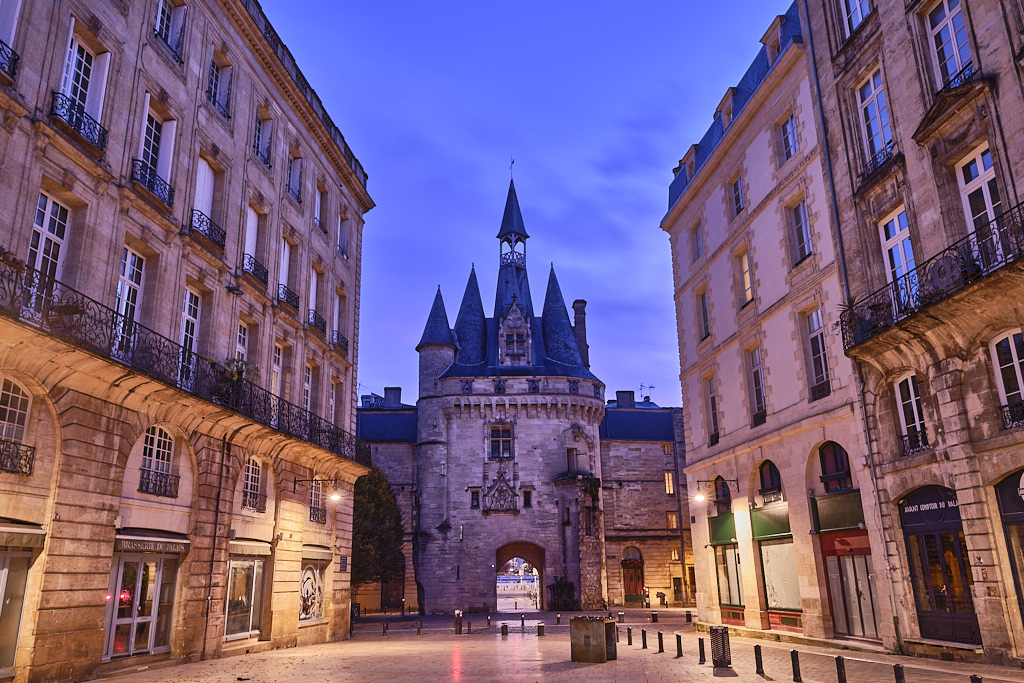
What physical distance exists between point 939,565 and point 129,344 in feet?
49.1

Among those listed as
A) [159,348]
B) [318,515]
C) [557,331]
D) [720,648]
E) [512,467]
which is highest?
[557,331]

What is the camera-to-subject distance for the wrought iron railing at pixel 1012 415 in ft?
36.1

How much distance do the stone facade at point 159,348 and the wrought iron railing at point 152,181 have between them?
0.15ft

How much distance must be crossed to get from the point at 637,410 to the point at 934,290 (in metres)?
40.2

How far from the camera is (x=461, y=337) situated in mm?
47344

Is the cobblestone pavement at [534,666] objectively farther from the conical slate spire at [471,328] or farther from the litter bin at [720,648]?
the conical slate spire at [471,328]

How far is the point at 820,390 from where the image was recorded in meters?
16.7

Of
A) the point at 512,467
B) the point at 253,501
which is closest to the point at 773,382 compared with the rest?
the point at 253,501

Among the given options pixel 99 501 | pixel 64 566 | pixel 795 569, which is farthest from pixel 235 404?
pixel 795 569

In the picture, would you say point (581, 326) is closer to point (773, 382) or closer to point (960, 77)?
point (773, 382)

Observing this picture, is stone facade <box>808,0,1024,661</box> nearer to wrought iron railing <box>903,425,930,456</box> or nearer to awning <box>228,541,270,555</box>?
wrought iron railing <box>903,425,930,456</box>

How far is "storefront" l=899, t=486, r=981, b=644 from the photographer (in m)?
12.2

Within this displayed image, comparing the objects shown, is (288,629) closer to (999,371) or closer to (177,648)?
(177,648)

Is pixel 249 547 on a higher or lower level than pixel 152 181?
lower
